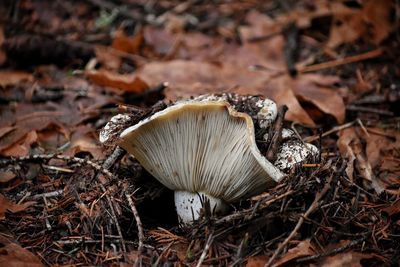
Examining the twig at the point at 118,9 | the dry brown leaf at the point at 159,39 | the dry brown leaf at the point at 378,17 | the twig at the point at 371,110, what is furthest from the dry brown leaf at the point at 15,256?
the dry brown leaf at the point at 378,17

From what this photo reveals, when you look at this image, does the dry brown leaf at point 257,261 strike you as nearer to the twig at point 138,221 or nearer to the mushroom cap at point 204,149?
the mushroom cap at point 204,149

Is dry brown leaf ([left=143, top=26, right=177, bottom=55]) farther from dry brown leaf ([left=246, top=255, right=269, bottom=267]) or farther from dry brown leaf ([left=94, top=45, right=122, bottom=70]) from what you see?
dry brown leaf ([left=246, top=255, right=269, bottom=267])

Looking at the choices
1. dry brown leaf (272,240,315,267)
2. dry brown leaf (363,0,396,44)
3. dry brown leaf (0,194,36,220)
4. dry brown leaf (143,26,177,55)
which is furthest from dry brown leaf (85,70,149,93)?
dry brown leaf (363,0,396,44)

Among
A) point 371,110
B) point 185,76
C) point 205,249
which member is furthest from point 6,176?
point 371,110

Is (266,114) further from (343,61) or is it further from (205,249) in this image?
(343,61)

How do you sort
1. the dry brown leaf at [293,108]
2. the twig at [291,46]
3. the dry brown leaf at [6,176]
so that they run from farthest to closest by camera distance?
the twig at [291,46], the dry brown leaf at [293,108], the dry brown leaf at [6,176]

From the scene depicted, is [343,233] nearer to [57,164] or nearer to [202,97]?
[202,97]
